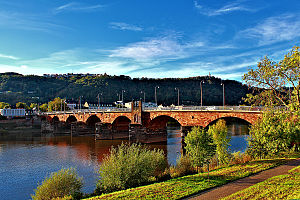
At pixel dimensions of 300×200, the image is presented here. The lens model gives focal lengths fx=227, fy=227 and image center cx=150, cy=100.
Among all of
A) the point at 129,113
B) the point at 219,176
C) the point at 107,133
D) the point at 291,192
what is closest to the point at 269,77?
the point at 219,176

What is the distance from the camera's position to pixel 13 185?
29109mm

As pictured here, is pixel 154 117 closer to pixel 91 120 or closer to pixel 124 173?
pixel 91 120

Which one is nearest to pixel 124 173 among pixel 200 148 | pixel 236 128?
pixel 200 148

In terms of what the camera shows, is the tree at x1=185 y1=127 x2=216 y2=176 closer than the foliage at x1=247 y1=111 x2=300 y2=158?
Yes

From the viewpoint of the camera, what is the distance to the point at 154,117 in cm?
Result: 6144

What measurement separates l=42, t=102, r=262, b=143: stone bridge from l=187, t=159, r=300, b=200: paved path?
1858 centimetres

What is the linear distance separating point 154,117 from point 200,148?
39090 mm

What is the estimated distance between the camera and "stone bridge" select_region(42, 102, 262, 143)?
41.4 meters

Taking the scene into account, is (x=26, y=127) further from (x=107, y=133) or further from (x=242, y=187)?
(x=242, y=187)

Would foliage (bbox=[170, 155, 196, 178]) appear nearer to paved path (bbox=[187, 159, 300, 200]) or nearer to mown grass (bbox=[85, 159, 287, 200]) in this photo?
mown grass (bbox=[85, 159, 287, 200])

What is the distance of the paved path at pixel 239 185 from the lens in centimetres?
1466

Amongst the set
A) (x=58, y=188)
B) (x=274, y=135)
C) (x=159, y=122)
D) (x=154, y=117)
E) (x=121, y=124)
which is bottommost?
(x=58, y=188)

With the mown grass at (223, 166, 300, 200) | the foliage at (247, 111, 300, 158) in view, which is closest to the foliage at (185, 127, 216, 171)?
the mown grass at (223, 166, 300, 200)

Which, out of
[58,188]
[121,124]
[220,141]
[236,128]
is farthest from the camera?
[236,128]
